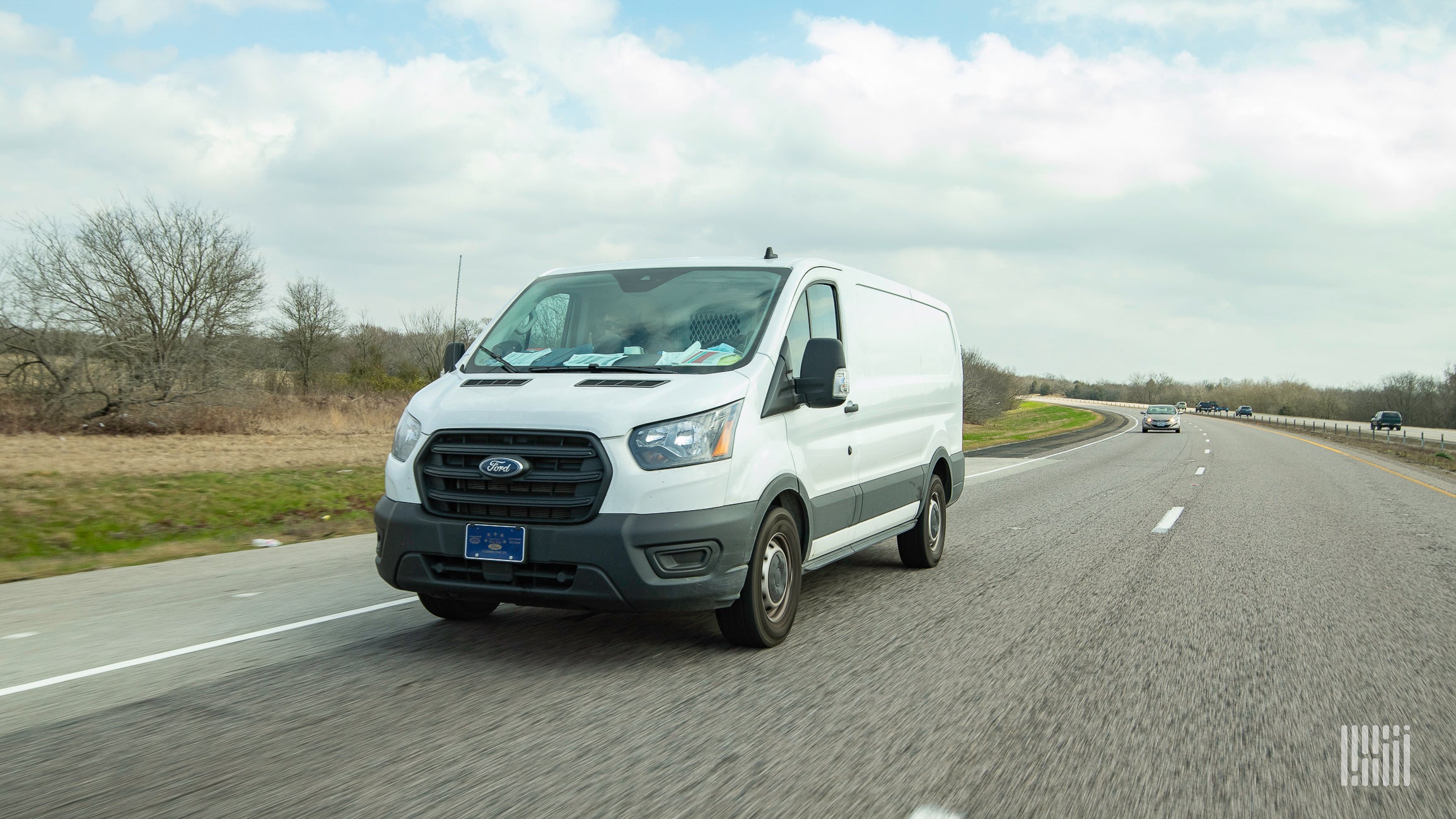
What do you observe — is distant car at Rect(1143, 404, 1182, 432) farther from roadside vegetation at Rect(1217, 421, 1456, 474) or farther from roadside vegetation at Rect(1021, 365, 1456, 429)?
roadside vegetation at Rect(1021, 365, 1456, 429)

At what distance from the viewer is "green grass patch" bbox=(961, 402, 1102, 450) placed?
38.8 m

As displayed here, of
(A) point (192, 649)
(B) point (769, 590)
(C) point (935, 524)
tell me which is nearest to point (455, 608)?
(A) point (192, 649)

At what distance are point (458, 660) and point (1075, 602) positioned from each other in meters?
4.06

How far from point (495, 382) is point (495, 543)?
0.99 meters

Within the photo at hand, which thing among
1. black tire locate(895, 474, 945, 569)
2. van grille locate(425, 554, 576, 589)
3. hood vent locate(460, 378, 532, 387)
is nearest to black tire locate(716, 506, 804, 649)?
van grille locate(425, 554, 576, 589)

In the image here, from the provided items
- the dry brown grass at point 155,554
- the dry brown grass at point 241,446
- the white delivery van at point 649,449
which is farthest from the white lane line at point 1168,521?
the dry brown grass at point 241,446

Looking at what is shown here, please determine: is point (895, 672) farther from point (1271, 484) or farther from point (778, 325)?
point (1271, 484)

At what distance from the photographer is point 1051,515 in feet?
37.8

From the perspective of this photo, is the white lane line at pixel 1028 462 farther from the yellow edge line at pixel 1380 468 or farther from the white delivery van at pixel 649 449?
the white delivery van at pixel 649 449

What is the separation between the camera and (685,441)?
4613mm

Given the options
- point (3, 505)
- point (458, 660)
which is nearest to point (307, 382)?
point (3, 505)

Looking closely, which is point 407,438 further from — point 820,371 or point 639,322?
point 820,371

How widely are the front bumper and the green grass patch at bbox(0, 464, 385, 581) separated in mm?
5317

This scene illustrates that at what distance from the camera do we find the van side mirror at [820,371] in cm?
528
